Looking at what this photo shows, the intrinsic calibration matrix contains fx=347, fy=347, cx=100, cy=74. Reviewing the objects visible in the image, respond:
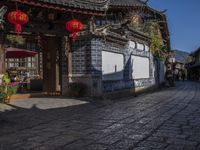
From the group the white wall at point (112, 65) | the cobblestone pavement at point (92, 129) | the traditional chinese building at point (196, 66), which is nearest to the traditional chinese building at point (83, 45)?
the white wall at point (112, 65)

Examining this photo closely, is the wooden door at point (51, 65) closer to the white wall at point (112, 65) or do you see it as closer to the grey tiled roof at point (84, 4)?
the white wall at point (112, 65)

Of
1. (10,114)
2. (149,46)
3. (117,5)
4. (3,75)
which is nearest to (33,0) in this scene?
(3,75)

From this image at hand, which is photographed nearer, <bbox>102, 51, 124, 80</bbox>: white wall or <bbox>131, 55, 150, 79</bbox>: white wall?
<bbox>102, 51, 124, 80</bbox>: white wall

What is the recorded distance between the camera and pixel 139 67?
21109mm

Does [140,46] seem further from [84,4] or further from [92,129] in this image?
[92,129]

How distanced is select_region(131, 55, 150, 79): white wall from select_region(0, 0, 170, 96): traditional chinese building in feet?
0.19

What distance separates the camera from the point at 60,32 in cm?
1380

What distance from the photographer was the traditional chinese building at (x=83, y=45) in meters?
12.3

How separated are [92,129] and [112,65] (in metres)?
9.04

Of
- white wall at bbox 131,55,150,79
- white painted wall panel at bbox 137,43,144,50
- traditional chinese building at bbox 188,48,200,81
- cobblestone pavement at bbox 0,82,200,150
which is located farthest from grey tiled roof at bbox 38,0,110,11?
traditional chinese building at bbox 188,48,200,81

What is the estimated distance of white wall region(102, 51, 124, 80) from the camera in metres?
15.5

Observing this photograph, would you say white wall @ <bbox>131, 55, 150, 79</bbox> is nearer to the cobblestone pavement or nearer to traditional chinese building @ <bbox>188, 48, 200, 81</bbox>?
the cobblestone pavement

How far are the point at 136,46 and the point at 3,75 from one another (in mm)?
10439

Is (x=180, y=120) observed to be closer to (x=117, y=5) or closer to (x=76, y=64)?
(x=76, y=64)
